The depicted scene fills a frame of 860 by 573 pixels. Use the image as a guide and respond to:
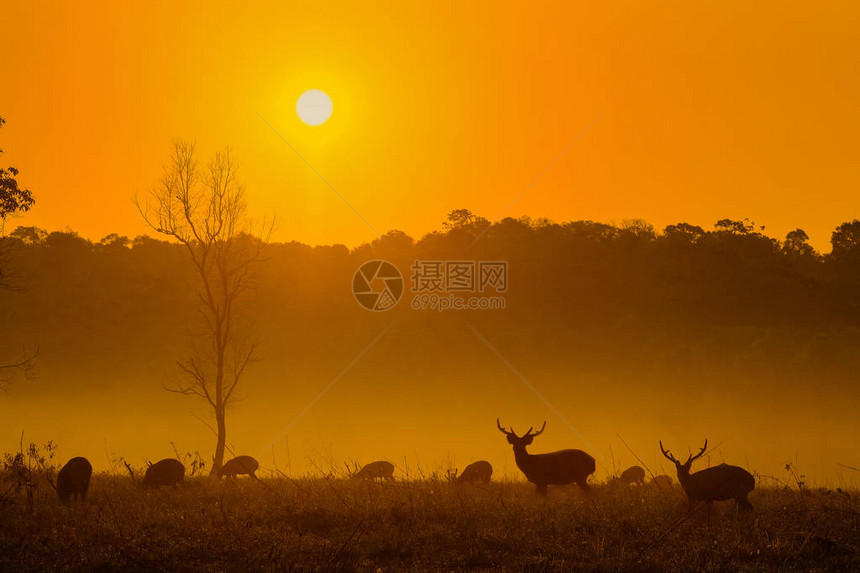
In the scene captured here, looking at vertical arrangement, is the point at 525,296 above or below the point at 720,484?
above

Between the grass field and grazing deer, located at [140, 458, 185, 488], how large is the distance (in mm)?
2639

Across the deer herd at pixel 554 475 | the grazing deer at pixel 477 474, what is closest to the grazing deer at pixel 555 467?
the deer herd at pixel 554 475

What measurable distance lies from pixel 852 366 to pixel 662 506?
5973 cm

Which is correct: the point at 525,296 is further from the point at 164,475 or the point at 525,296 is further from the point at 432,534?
the point at 432,534

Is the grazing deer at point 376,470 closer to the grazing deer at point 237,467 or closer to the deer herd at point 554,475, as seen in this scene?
the deer herd at point 554,475

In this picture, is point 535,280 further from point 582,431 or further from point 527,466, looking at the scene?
point 527,466

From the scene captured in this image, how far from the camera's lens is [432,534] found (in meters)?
12.4

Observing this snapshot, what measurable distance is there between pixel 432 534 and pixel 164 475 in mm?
10340

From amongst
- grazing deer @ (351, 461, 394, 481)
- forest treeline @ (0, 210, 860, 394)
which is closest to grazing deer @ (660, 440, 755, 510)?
grazing deer @ (351, 461, 394, 481)

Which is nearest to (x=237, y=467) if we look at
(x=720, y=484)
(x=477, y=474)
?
(x=477, y=474)


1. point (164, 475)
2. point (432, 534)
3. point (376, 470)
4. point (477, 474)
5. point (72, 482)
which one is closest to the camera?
point (432, 534)

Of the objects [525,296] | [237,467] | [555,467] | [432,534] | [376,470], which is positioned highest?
[525,296]

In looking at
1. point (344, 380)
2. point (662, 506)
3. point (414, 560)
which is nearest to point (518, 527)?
point (414, 560)

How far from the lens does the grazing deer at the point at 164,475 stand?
1945 cm
